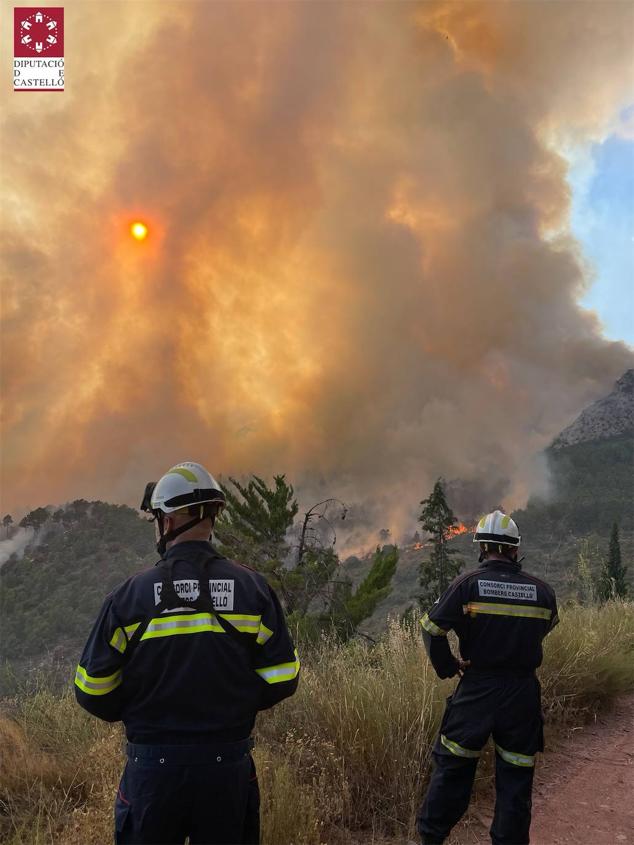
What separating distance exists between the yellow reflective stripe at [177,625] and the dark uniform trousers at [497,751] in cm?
247

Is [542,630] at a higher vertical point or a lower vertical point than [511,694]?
higher

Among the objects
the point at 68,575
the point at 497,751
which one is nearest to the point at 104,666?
the point at 497,751

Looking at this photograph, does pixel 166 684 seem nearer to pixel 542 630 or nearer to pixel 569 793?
pixel 542 630

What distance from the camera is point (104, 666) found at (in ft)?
7.98

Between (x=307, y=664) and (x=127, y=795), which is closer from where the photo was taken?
(x=127, y=795)

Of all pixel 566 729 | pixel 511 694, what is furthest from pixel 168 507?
pixel 566 729

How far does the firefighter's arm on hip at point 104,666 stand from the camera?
2.44 m

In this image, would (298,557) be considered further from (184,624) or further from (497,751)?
(184,624)

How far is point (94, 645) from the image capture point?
247 centimetres

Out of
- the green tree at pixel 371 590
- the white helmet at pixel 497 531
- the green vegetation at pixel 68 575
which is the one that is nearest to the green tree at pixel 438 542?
the green tree at pixel 371 590

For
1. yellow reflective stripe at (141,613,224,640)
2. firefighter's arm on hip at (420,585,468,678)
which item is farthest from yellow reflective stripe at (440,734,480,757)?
yellow reflective stripe at (141,613,224,640)

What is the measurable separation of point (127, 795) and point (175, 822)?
0.25 metres

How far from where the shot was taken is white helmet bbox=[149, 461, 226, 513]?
2711mm

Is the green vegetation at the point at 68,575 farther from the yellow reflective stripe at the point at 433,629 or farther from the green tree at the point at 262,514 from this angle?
the yellow reflective stripe at the point at 433,629
